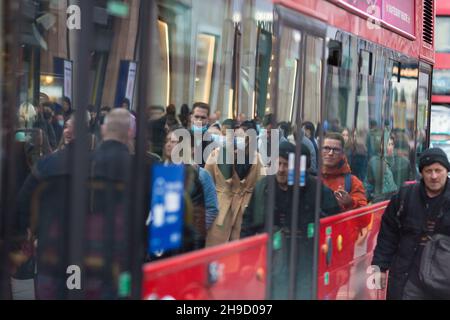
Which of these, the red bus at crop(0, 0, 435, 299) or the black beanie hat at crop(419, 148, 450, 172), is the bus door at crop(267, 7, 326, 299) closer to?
the red bus at crop(0, 0, 435, 299)

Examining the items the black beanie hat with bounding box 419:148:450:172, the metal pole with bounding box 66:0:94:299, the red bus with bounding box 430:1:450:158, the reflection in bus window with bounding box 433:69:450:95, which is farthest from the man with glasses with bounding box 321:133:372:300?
the reflection in bus window with bounding box 433:69:450:95

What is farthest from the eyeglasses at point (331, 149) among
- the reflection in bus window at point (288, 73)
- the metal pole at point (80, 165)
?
the metal pole at point (80, 165)

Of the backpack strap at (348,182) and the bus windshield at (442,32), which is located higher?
the bus windshield at (442,32)

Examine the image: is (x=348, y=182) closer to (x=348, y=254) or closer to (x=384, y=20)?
(x=348, y=254)

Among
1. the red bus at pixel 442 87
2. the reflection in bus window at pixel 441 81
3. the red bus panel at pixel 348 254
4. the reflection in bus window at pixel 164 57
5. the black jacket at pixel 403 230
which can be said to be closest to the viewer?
the reflection in bus window at pixel 164 57

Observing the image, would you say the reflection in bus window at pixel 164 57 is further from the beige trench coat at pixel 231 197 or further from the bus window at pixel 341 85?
the bus window at pixel 341 85

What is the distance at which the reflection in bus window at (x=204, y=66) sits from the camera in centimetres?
424

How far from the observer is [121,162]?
2908 mm

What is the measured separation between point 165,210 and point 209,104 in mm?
1366

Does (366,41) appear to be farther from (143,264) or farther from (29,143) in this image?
(143,264)

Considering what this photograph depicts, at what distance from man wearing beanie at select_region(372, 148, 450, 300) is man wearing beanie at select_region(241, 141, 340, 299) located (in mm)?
857

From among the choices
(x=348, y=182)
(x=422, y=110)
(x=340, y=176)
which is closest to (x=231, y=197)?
(x=340, y=176)

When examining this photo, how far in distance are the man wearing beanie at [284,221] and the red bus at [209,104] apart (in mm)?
14
